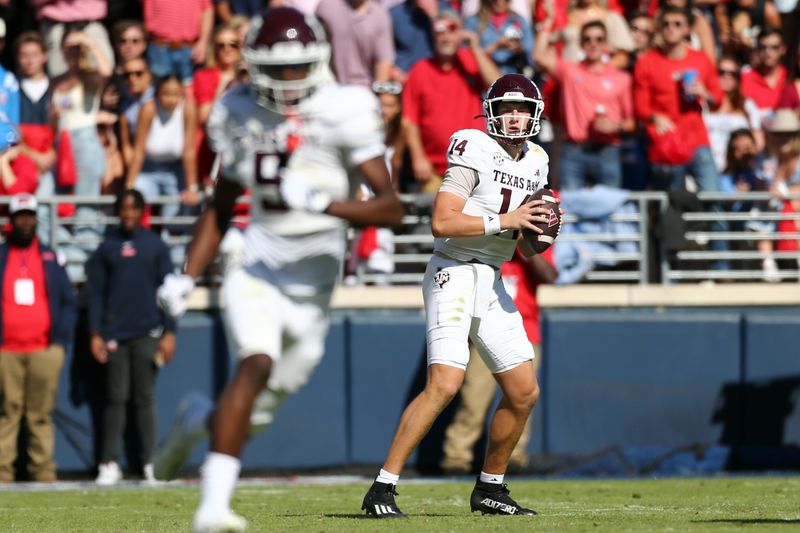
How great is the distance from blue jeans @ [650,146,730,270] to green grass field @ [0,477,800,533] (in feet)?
7.74

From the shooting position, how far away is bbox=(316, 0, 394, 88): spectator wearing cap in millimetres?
12023

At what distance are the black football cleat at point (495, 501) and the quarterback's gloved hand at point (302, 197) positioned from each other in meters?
2.26

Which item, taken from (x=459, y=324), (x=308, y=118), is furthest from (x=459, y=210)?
(x=308, y=118)

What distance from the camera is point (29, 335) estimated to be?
11.1 meters

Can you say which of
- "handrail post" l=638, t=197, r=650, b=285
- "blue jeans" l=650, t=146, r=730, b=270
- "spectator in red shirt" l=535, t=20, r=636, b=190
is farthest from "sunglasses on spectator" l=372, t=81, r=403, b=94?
"blue jeans" l=650, t=146, r=730, b=270

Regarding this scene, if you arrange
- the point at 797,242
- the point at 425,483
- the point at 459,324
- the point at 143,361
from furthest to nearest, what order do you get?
the point at 797,242 < the point at 143,361 < the point at 425,483 < the point at 459,324

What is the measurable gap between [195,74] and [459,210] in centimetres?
550

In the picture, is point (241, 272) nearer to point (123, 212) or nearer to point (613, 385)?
point (123, 212)

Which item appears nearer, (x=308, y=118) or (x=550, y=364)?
(x=308, y=118)

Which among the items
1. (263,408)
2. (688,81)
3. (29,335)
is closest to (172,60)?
(29,335)

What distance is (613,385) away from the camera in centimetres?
1193

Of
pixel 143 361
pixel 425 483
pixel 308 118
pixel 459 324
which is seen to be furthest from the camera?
pixel 143 361

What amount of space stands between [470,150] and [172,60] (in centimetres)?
592

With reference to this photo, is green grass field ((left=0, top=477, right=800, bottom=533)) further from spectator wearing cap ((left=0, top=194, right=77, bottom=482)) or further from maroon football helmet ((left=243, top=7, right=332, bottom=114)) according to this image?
maroon football helmet ((left=243, top=7, right=332, bottom=114))
